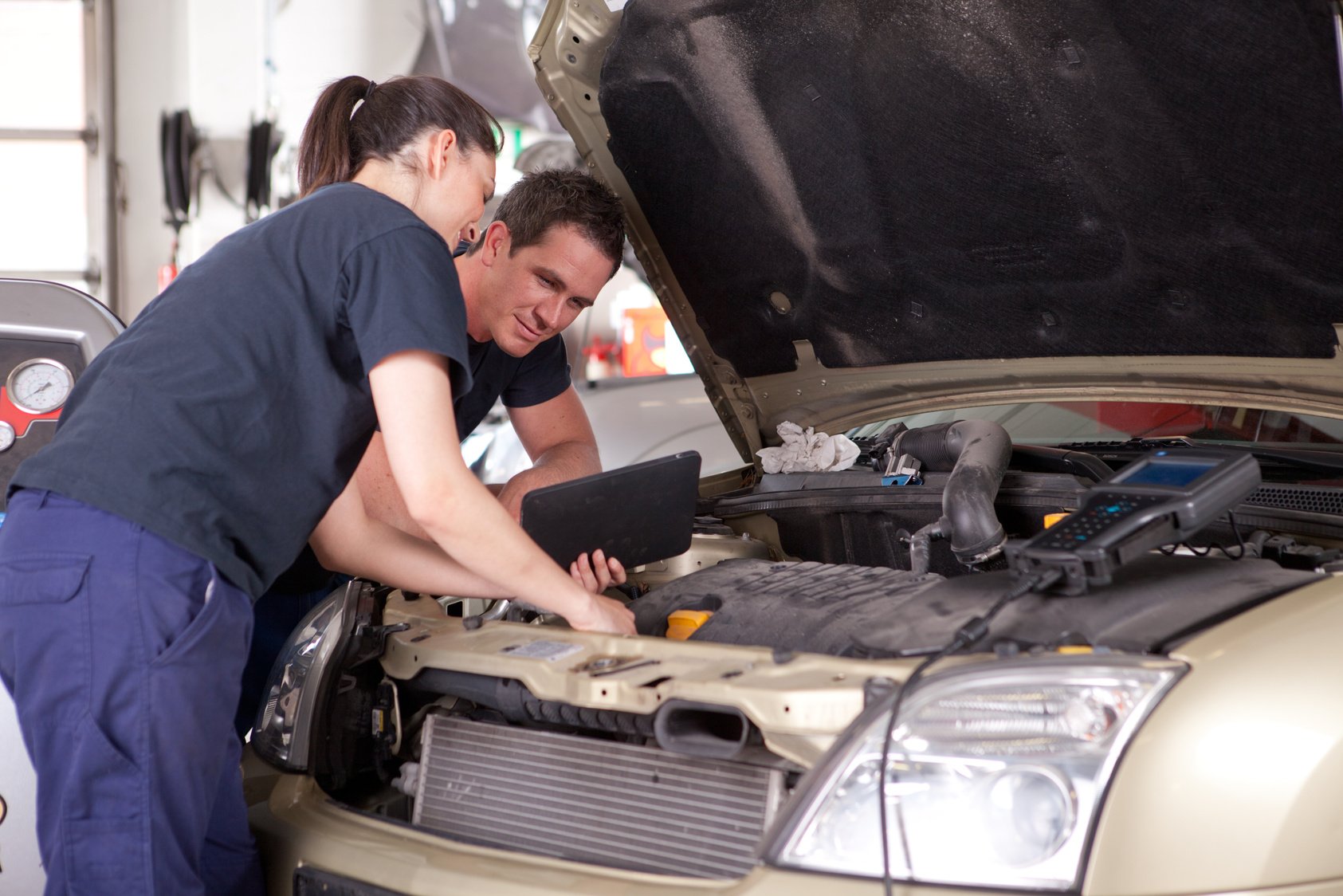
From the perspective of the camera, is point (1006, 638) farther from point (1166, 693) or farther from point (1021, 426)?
point (1021, 426)

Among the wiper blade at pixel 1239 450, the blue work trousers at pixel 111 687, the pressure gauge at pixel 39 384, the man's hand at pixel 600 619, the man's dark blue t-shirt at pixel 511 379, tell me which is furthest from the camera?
the man's dark blue t-shirt at pixel 511 379

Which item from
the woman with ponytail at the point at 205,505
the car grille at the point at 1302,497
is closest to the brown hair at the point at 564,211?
the woman with ponytail at the point at 205,505

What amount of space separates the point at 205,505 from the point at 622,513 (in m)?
0.63

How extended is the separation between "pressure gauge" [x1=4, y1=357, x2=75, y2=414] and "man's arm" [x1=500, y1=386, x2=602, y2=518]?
0.87 meters

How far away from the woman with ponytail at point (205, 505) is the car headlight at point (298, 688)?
0.44ft

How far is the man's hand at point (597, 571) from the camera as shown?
5.78 ft

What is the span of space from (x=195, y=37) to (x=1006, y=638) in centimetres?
716

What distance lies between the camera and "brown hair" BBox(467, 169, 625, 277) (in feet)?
6.86

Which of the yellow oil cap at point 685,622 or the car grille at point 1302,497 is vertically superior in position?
the car grille at point 1302,497

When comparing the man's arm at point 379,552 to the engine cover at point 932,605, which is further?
the man's arm at point 379,552

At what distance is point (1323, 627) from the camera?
1.19 meters

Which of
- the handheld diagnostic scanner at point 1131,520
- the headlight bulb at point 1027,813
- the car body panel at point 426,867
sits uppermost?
the handheld diagnostic scanner at point 1131,520

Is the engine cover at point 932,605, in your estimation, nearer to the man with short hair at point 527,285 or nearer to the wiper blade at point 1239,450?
the wiper blade at point 1239,450

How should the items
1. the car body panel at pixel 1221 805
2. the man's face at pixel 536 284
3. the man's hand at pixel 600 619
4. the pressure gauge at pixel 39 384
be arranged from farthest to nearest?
the man's face at pixel 536 284
the pressure gauge at pixel 39 384
the man's hand at pixel 600 619
the car body panel at pixel 1221 805
